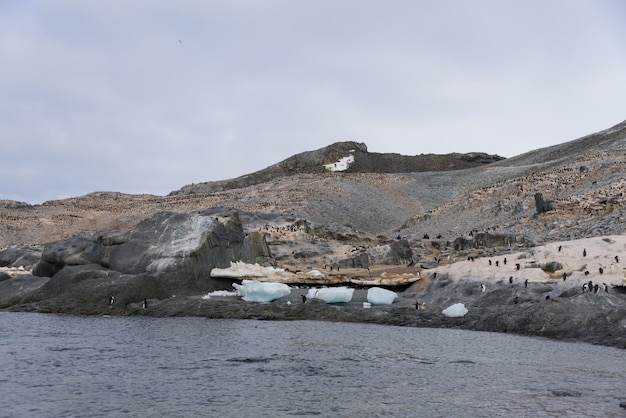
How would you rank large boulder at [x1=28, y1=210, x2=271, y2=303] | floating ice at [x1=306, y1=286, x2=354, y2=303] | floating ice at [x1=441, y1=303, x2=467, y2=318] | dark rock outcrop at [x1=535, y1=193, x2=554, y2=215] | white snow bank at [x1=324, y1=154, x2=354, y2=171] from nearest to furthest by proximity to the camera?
1. floating ice at [x1=441, y1=303, x2=467, y2=318]
2. floating ice at [x1=306, y1=286, x2=354, y2=303]
3. large boulder at [x1=28, y1=210, x2=271, y2=303]
4. dark rock outcrop at [x1=535, y1=193, x2=554, y2=215]
5. white snow bank at [x1=324, y1=154, x2=354, y2=171]

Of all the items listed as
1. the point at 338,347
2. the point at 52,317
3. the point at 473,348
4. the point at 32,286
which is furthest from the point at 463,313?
the point at 32,286

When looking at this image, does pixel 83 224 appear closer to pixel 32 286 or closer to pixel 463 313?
pixel 32 286

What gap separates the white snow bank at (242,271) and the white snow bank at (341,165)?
87.9 metres

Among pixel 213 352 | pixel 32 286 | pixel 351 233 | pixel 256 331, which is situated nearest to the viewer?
pixel 213 352

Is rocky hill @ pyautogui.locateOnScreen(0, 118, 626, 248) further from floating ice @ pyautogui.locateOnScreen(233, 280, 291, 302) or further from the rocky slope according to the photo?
floating ice @ pyautogui.locateOnScreen(233, 280, 291, 302)

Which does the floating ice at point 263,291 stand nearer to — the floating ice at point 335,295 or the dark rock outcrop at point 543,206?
the floating ice at point 335,295

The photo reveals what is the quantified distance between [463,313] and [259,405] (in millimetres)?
16308

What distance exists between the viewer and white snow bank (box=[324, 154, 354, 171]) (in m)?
130

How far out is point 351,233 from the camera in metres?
64.7

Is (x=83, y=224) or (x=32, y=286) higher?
(x=83, y=224)

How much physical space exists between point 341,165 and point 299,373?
111 metres

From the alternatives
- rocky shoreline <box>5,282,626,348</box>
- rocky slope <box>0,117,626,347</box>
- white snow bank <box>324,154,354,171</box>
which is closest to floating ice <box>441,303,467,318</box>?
rocky shoreline <box>5,282,626,348</box>

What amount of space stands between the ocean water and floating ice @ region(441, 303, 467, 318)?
2.16 m

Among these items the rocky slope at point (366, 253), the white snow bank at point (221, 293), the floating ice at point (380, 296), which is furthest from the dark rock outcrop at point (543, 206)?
the white snow bank at point (221, 293)
